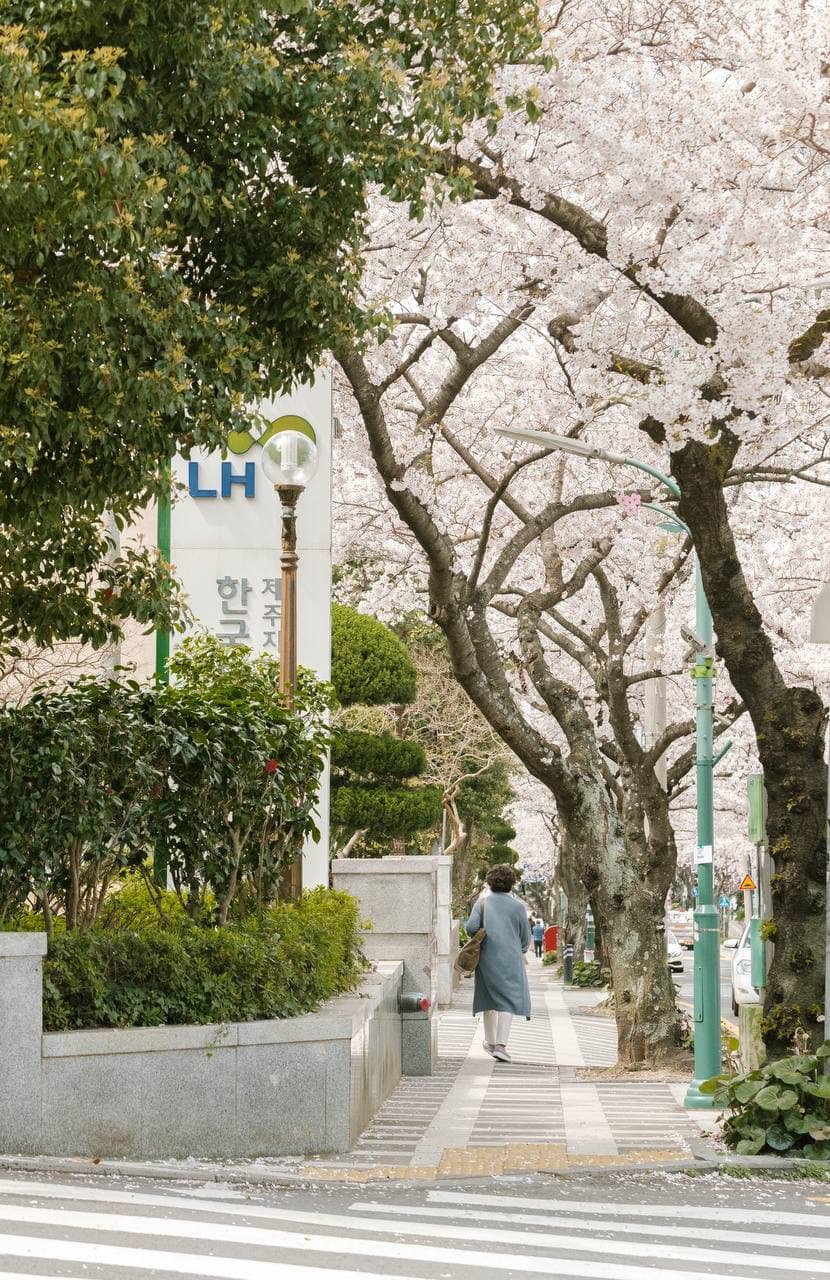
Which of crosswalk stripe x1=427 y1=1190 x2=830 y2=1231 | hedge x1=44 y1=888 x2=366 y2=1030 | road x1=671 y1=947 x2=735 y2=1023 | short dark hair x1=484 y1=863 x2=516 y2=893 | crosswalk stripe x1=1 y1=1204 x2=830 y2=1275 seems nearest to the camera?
crosswalk stripe x1=1 y1=1204 x2=830 y2=1275

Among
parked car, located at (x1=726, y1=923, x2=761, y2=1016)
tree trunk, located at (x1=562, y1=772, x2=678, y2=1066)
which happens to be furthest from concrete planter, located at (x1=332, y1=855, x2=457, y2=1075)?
parked car, located at (x1=726, y1=923, x2=761, y2=1016)

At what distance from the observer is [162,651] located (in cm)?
1670

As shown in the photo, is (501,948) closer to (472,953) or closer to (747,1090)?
(472,953)

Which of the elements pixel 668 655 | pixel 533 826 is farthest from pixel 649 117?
pixel 533 826

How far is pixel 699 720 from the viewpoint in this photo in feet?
42.2

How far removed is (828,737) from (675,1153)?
2.57 metres

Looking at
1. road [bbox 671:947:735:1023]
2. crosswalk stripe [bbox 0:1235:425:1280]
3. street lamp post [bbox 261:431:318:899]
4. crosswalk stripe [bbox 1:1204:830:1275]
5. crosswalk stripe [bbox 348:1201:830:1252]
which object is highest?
street lamp post [bbox 261:431:318:899]

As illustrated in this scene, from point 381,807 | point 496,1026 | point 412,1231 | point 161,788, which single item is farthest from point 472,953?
point 381,807

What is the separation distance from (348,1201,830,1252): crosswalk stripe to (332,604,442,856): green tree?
15517 millimetres

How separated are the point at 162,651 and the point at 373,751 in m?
6.78

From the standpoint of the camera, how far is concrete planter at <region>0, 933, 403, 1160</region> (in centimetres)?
765

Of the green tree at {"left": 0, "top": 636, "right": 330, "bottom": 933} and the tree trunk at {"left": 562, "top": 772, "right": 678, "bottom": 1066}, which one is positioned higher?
the green tree at {"left": 0, "top": 636, "right": 330, "bottom": 933}

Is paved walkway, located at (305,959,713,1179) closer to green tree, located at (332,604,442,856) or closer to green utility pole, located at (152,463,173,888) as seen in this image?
green utility pole, located at (152,463,173,888)

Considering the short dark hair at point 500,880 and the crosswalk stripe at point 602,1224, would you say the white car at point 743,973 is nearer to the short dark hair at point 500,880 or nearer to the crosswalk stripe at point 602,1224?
the short dark hair at point 500,880
